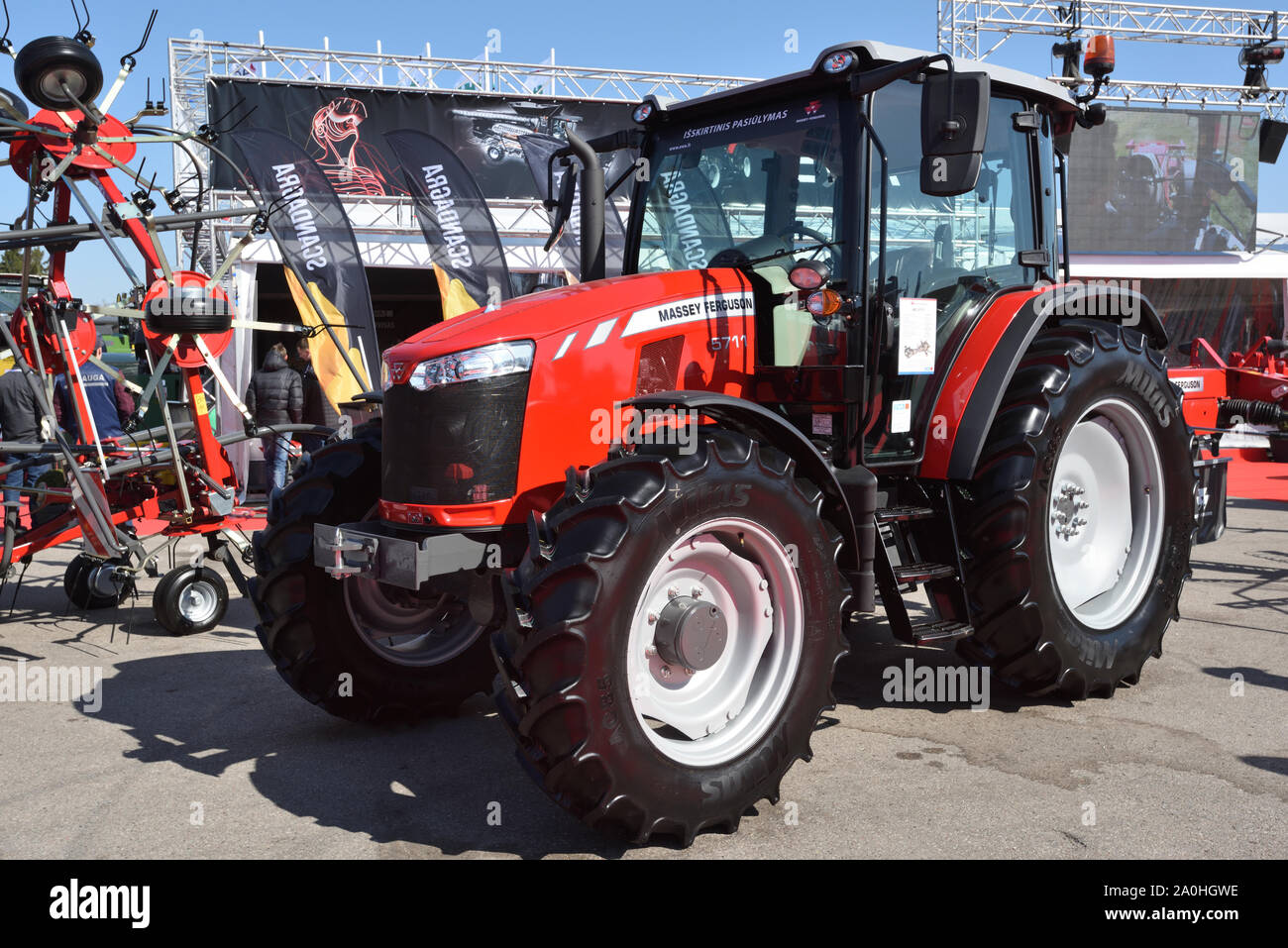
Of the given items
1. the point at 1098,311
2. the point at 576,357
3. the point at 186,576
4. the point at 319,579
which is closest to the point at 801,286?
the point at 576,357

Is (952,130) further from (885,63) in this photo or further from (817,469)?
(817,469)

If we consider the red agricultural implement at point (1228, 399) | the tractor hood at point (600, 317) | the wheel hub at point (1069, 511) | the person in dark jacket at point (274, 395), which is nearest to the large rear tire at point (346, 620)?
the tractor hood at point (600, 317)

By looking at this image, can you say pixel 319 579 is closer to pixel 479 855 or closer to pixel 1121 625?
pixel 479 855

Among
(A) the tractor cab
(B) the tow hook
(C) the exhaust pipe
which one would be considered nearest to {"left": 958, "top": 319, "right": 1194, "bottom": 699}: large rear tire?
(A) the tractor cab

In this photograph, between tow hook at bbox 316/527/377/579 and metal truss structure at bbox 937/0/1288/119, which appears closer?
tow hook at bbox 316/527/377/579

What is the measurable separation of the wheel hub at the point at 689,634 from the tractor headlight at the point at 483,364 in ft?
3.13

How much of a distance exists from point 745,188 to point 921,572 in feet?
5.70

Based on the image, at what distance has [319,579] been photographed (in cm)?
438

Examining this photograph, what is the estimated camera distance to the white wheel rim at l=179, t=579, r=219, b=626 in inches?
260

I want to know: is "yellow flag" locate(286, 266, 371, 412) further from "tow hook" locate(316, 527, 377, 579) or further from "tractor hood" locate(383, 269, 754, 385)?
"tow hook" locate(316, 527, 377, 579)

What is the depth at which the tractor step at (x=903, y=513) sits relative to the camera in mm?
4383

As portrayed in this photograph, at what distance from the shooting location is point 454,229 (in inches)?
561

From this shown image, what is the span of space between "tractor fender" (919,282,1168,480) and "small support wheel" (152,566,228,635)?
4.38m

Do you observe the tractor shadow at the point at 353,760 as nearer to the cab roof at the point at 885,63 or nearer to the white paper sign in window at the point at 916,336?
the white paper sign in window at the point at 916,336
